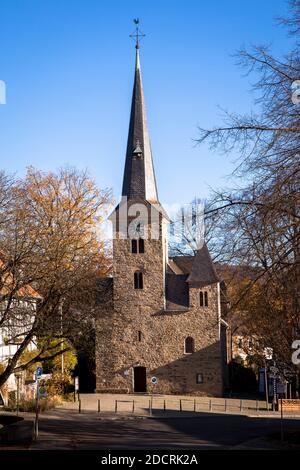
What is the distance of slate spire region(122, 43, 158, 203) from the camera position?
41.7 meters

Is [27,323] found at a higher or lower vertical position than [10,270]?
lower

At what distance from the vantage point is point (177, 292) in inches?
1677

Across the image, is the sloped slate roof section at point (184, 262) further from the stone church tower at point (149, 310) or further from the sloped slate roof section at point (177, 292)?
the stone church tower at point (149, 310)

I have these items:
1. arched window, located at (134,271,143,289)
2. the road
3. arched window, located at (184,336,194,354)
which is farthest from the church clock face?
the road

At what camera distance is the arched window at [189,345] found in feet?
135

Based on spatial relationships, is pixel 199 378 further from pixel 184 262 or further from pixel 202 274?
pixel 184 262

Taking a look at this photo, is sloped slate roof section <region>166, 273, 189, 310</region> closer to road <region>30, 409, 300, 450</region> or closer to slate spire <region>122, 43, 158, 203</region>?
slate spire <region>122, 43, 158, 203</region>

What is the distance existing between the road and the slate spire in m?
15.2

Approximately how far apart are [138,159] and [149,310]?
387 inches

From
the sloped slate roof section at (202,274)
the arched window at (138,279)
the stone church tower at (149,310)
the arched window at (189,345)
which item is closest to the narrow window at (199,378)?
the stone church tower at (149,310)
